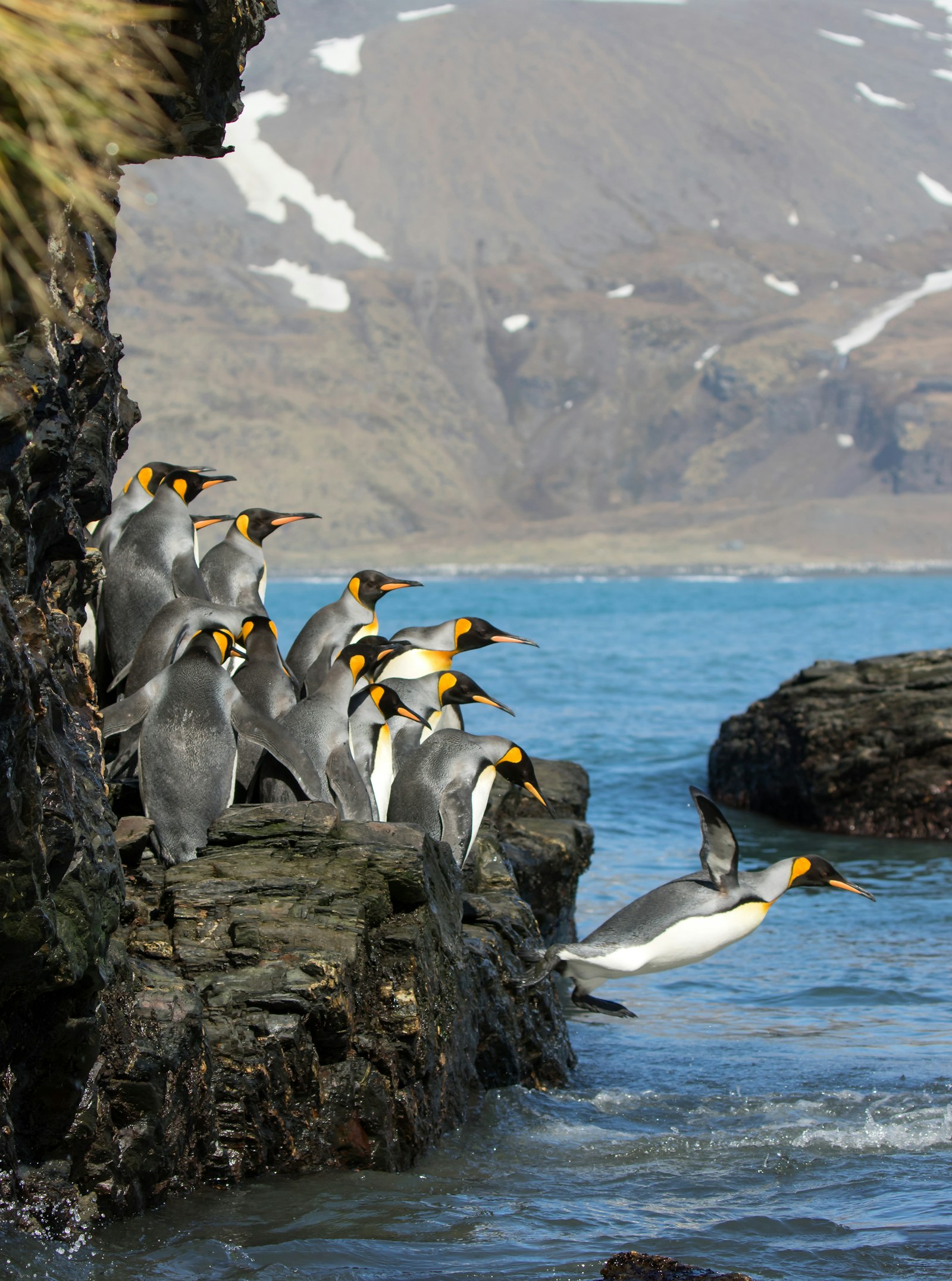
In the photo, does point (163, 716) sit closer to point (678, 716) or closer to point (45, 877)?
point (45, 877)

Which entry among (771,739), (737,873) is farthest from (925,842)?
(737,873)

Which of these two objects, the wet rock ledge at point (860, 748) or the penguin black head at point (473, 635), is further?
the wet rock ledge at point (860, 748)

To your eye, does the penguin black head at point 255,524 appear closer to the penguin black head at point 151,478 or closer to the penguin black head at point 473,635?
the penguin black head at point 151,478

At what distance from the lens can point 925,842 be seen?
14219 millimetres

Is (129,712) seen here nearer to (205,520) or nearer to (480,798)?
(480,798)

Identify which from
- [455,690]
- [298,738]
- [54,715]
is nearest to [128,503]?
[455,690]

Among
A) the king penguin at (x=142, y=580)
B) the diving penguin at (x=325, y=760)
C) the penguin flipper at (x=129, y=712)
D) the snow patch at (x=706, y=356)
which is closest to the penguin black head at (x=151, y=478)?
the king penguin at (x=142, y=580)

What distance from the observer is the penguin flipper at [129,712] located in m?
6.55

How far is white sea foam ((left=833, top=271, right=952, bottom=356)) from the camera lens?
18262cm

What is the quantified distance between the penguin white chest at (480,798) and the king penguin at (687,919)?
87 centimetres

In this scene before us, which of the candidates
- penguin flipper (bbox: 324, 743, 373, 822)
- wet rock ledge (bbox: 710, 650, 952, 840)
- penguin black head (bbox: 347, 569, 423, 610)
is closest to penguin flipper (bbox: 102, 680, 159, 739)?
penguin flipper (bbox: 324, 743, 373, 822)

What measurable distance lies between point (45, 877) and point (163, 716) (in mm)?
2418

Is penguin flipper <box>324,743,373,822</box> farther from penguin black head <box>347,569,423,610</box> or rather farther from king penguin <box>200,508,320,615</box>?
penguin black head <box>347,569,423,610</box>

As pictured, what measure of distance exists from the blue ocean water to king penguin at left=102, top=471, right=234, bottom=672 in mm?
3107
